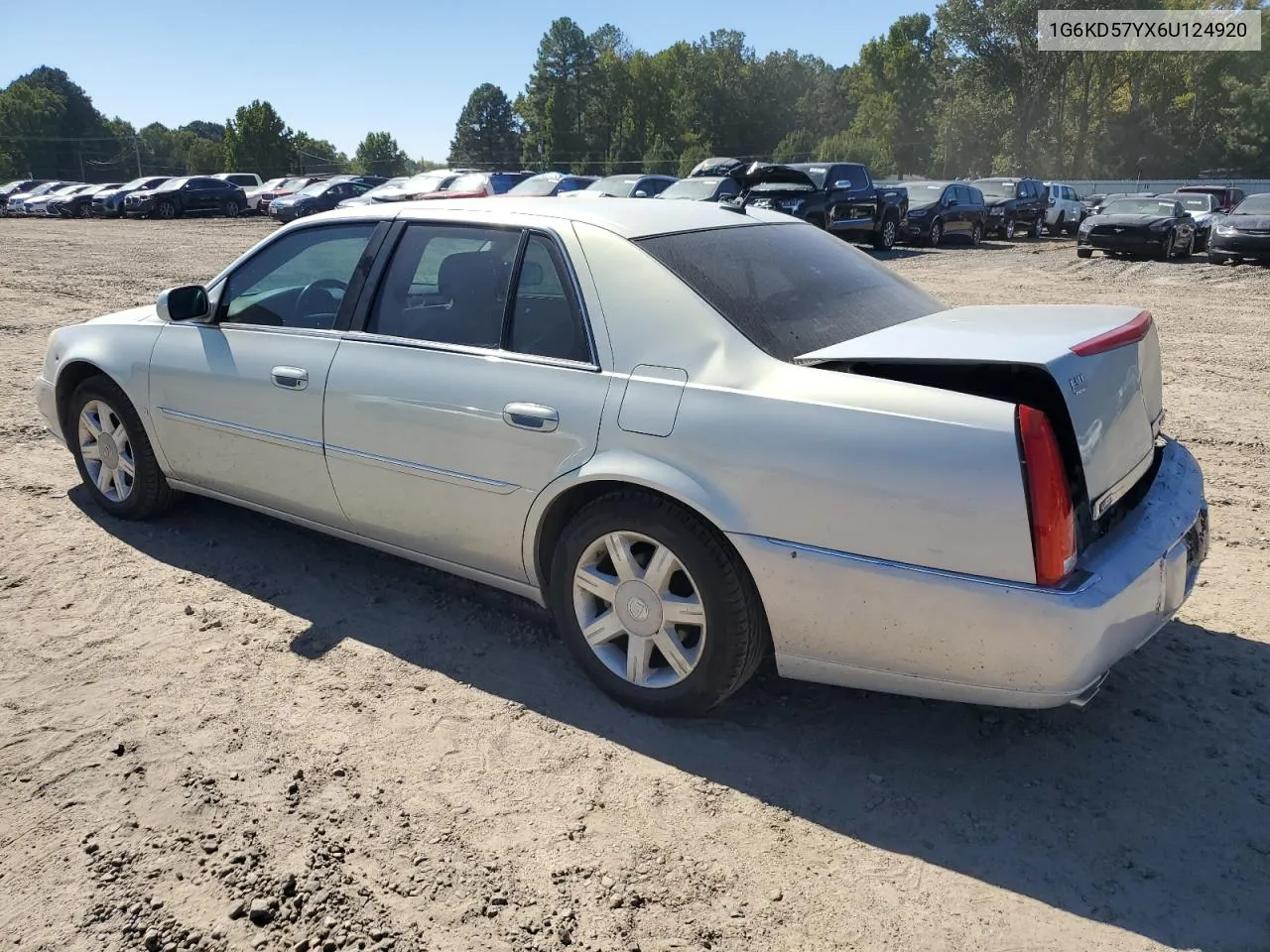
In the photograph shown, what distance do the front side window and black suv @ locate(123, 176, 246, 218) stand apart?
123 feet

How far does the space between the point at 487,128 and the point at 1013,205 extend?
95162mm

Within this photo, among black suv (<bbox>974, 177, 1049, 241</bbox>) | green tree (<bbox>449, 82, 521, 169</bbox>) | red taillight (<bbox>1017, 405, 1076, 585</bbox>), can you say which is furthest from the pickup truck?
green tree (<bbox>449, 82, 521, 169</bbox>)

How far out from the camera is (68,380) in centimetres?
495

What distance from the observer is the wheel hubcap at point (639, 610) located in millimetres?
3035

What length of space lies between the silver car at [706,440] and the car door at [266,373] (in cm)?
1

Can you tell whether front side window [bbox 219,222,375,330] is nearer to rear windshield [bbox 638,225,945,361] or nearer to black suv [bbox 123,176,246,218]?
rear windshield [bbox 638,225,945,361]

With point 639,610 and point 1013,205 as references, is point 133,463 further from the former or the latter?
point 1013,205

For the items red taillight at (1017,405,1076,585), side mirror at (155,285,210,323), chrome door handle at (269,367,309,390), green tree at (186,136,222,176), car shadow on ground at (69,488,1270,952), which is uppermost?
green tree at (186,136,222,176)

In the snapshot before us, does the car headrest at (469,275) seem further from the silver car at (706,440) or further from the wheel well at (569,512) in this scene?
the wheel well at (569,512)

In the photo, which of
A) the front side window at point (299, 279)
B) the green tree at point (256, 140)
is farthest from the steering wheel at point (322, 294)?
the green tree at point (256, 140)

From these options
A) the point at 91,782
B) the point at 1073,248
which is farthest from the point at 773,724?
the point at 1073,248

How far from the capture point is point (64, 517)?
16.4 ft

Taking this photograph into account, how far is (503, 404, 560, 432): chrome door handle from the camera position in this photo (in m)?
3.18

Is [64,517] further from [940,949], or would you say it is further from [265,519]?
[940,949]
